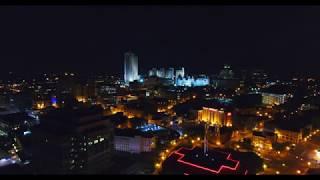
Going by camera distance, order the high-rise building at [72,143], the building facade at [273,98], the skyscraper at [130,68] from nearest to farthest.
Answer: the high-rise building at [72,143]
the building facade at [273,98]
the skyscraper at [130,68]

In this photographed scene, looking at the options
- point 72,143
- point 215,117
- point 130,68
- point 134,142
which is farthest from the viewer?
point 130,68

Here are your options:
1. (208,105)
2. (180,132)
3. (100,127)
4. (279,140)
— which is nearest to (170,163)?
(100,127)

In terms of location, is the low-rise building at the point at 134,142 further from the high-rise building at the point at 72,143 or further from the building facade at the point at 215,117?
the building facade at the point at 215,117

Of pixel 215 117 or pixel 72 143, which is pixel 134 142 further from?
pixel 215 117

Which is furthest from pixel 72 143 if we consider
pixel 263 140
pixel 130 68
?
pixel 130 68

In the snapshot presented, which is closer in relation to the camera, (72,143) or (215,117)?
(72,143)

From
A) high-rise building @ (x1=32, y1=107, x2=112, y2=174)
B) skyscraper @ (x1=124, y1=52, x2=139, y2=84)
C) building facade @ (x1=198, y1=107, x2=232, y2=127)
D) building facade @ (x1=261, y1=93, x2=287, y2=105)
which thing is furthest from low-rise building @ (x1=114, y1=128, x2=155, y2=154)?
skyscraper @ (x1=124, y1=52, x2=139, y2=84)

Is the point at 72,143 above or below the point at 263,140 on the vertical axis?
above

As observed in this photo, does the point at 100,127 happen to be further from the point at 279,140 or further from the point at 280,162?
the point at 279,140

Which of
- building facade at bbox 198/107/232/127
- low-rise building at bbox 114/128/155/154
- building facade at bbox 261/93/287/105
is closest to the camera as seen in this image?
low-rise building at bbox 114/128/155/154

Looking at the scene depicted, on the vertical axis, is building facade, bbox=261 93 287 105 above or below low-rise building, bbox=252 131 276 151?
above

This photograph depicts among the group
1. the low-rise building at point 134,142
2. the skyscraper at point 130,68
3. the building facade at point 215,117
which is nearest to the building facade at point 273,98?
the building facade at point 215,117

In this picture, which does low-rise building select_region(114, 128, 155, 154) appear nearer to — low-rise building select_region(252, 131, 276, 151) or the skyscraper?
low-rise building select_region(252, 131, 276, 151)

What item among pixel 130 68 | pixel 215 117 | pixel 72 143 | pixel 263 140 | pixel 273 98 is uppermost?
pixel 130 68
